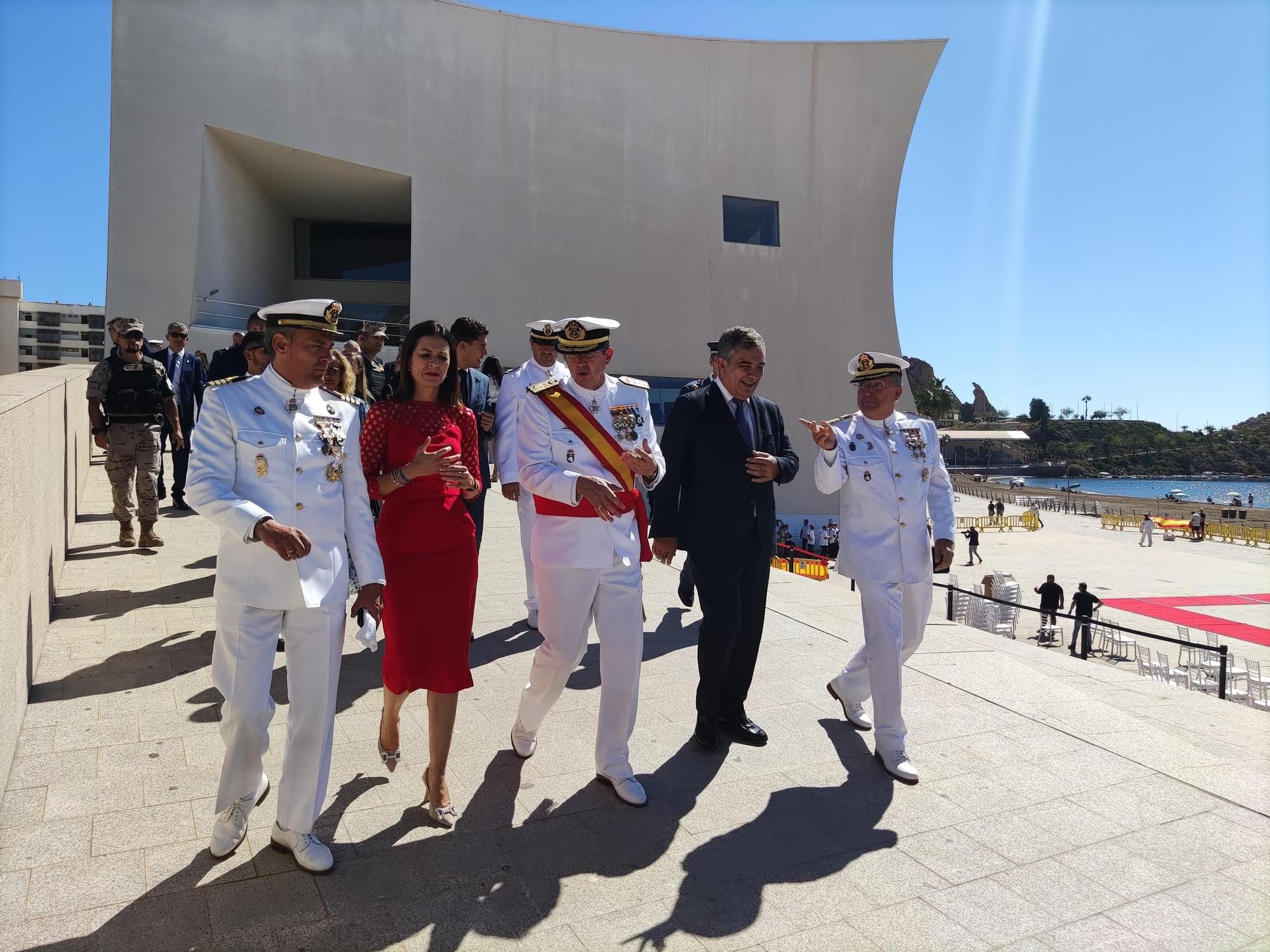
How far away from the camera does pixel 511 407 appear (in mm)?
4879

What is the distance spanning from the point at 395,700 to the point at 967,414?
17891cm

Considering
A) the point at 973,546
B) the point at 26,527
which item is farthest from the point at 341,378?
the point at 973,546

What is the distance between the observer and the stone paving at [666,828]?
254 cm

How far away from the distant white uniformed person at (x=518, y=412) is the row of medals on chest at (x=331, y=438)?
137 centimetres

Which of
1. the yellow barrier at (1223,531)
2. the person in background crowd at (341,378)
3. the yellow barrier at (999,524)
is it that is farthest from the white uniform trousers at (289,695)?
the yellow barrier at (1223,531)

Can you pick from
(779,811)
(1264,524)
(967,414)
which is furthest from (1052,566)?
(967,414)

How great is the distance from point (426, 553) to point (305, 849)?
109 cm

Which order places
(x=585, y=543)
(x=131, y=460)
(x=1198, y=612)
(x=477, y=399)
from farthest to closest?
(x=1198, y=612) → (x=131, y=460) → (x=477, y=399) → (x=585, y=543)

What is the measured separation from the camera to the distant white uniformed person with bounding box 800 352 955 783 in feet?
12.9

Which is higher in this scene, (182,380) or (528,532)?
(182,380)

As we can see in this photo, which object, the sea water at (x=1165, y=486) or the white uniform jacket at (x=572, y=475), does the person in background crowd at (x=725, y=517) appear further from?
the sea water at (x=1165, y=486)

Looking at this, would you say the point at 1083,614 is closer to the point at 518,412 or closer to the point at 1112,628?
the point at 1112,628

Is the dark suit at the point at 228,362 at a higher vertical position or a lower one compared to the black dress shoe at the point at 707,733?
higher

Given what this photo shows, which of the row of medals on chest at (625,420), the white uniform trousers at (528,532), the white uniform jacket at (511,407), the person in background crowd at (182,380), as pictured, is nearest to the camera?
the row of medals on chest at (625,420)
